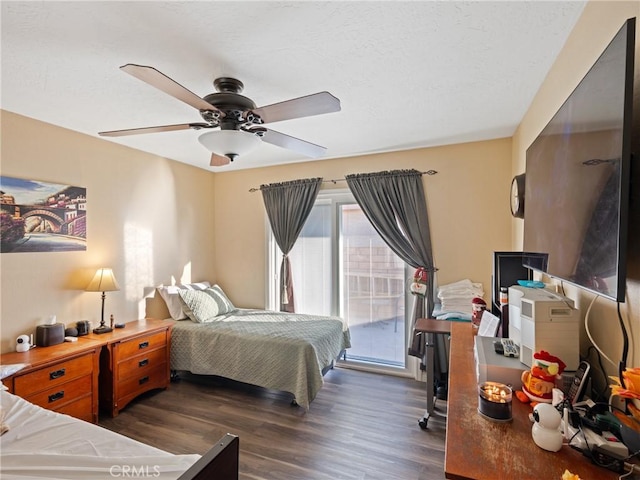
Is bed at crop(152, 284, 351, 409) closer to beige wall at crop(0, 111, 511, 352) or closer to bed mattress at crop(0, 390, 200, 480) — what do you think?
beige wall at crop(0, 111, 511, 352)

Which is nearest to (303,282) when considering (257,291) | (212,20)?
(257,291)

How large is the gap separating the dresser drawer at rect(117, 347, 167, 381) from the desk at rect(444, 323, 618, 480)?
9.37 feet

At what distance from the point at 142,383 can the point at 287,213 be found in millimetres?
2387

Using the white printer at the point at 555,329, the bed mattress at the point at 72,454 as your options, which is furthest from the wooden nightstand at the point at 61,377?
the white printer at the point at 555,329

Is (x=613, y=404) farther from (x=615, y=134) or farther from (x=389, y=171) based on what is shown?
(x=389, y=171)

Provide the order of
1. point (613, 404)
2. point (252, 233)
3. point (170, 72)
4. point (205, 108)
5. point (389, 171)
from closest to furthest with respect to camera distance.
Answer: point (613, 404) → point (205, 108) → point (170, 72) → point (389, 171) → point (252, 233)

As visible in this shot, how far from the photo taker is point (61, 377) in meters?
2.34

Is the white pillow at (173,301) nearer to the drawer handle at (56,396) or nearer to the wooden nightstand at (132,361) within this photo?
→ the wooden nightstand at (132,361)

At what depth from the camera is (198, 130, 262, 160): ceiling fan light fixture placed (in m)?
1.82

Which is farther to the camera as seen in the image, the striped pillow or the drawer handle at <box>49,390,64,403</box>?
the striped pillow

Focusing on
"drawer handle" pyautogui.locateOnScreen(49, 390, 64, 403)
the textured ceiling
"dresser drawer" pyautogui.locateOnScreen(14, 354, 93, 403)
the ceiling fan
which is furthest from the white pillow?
the ceiling fan

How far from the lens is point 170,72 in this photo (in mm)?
1864

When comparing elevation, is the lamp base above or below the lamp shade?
below

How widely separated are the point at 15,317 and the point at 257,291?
2.45 metres
